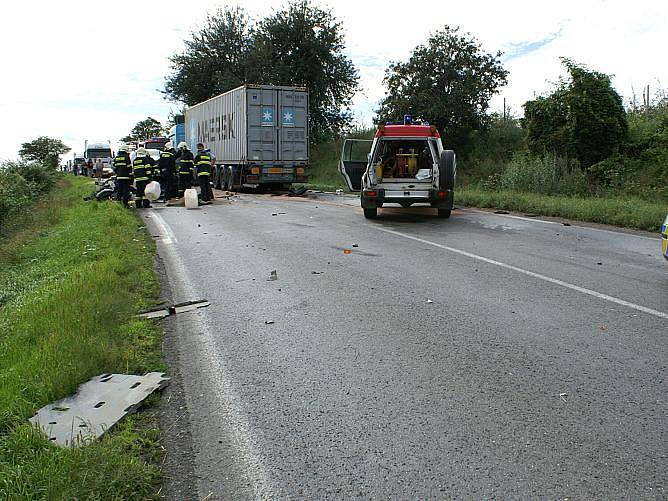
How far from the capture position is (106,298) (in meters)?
6.56

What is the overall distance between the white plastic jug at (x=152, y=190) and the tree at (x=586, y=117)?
13.1 meters

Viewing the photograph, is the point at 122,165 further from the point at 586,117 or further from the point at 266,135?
the point at 586,117

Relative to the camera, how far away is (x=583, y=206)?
49.5ft

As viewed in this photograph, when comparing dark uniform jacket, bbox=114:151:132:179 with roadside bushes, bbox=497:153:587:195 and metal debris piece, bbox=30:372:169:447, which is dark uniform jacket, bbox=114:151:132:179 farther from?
metal debris piece, bbox=30:372:169:447

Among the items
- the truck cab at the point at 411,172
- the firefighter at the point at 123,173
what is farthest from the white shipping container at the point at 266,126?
the truck cab at the point at 411,172

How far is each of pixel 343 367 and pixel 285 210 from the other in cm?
1289

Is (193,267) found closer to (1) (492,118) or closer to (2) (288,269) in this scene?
(2) (288,269)

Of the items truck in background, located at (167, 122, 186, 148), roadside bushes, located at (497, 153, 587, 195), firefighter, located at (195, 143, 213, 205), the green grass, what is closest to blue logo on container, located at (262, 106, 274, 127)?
firefighter, located at (195, 143, 213, 205)

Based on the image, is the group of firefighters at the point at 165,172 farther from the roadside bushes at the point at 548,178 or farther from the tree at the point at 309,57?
the tree at the point at 309,57

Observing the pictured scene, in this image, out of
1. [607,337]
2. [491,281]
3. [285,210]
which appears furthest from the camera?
[285,210]

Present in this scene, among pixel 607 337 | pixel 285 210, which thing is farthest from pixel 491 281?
pixel 285 210

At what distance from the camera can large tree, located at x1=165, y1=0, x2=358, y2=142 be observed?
36.7 meters

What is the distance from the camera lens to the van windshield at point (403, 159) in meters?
14.7

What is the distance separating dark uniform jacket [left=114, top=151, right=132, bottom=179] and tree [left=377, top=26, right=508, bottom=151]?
11626 mm
